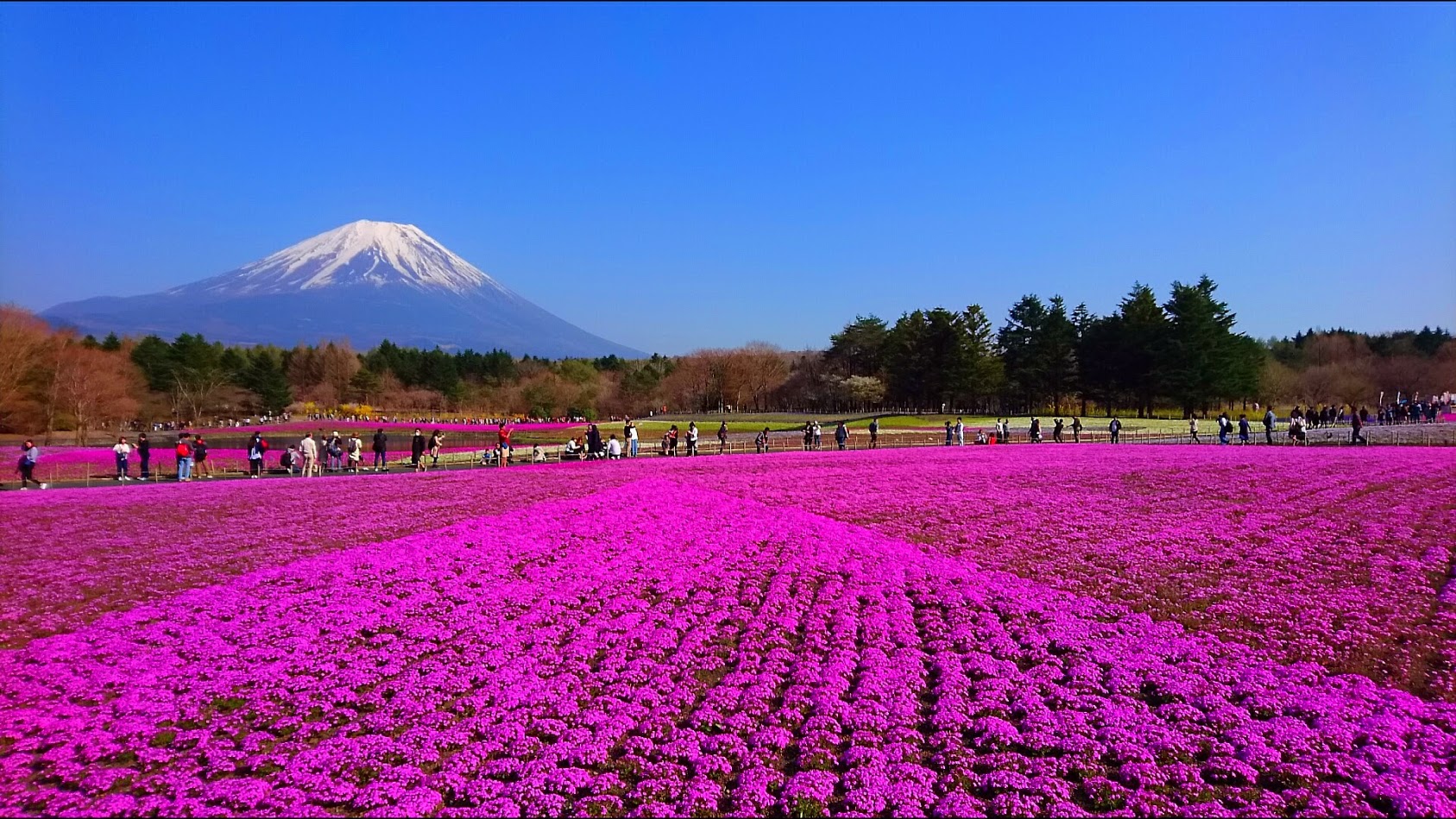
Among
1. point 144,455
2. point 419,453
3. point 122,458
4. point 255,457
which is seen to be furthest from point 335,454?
Result: point 122,458

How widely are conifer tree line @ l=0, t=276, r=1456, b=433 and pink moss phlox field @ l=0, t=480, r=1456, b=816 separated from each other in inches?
2211

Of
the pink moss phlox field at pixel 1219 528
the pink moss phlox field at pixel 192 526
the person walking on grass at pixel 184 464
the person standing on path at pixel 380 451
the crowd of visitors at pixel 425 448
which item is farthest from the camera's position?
the person standing on path at pixel 380 451

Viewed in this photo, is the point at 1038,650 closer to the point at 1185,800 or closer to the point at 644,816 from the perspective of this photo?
the point at 1185,800

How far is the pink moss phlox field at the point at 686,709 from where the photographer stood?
6023 millimetres

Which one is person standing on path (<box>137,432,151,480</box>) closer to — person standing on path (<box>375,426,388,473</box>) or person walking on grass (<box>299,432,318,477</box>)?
person walking on grass (<box>299,432,318,477</box>)

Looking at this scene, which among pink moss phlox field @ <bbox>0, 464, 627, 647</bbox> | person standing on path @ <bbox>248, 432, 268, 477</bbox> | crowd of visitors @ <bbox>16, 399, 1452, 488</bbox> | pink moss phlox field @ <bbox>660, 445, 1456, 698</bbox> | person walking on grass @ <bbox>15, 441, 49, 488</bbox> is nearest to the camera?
pink moss phlox field @ <bbox>660, 445, 1456, 698</bbox>

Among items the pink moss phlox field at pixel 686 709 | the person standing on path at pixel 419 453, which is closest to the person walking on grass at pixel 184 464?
the person standing on path at pixel 419 453

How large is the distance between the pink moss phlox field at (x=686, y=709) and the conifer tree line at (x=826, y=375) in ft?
184

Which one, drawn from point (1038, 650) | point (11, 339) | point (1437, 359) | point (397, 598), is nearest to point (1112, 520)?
point (1038, 650)

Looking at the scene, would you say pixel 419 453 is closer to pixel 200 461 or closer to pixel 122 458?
pixel 200 461

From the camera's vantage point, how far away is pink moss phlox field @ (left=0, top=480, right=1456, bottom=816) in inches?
237

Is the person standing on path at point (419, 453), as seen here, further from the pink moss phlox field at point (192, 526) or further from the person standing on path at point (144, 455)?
the person standing on path at point (144, 455)

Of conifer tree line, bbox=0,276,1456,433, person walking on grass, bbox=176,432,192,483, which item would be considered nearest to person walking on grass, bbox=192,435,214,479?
person walking on grass, bbox=176,432,192,483

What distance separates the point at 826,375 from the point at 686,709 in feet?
285
